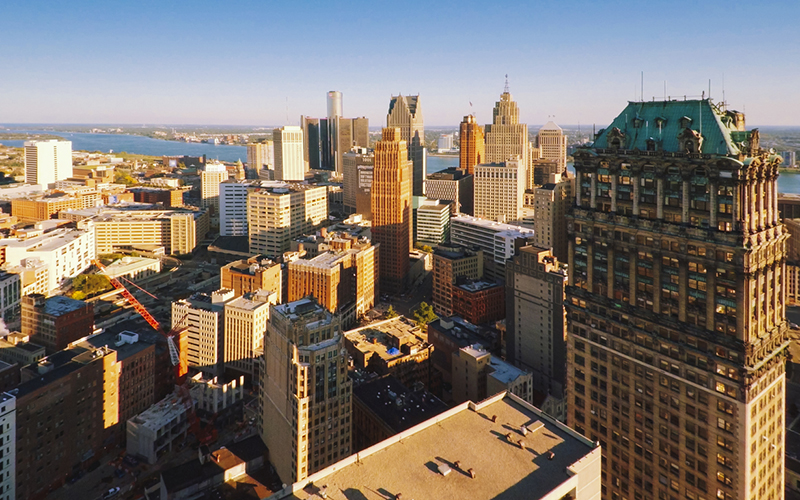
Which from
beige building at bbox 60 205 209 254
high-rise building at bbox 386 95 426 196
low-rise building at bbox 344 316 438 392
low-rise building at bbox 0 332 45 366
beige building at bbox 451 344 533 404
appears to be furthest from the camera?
high-rise building at bbox 386 95 426 196

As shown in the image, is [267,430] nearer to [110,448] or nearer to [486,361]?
[110,448]

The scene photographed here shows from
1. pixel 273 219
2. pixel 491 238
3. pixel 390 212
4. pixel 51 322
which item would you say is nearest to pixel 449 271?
pixel 390 212

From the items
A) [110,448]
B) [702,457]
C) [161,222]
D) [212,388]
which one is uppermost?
[161,222]

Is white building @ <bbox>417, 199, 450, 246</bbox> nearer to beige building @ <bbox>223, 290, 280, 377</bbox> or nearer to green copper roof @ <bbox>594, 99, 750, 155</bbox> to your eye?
beige building @ <bbox>223, 290, 280, 377</bbox>

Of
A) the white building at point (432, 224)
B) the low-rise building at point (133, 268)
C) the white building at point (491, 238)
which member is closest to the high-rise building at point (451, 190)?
the white building at point (432, 224)

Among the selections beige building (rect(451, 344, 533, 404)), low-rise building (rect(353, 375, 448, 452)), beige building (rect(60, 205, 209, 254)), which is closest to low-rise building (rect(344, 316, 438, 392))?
beige building (rect(451, 344, 533, 404))

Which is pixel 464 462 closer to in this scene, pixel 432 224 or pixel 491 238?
pixel 491 238

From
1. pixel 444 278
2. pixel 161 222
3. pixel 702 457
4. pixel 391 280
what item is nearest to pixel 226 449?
pixel 702 457
